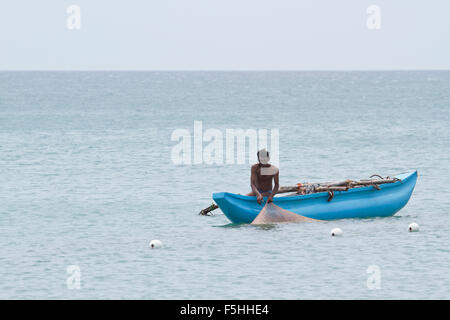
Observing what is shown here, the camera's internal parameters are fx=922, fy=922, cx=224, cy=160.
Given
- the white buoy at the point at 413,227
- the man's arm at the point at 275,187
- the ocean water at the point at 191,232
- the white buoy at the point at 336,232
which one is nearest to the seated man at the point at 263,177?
the man's arm at the point at 275,187

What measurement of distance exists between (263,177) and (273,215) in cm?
126

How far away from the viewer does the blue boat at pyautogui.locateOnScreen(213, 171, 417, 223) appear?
2567cm

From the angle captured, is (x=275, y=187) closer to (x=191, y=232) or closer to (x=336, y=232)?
(x=336, y=232)

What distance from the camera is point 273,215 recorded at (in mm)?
26031

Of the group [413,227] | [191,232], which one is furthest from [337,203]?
[191,232]

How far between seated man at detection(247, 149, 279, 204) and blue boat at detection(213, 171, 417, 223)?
0.28 meters

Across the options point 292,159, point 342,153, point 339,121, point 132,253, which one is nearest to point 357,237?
point 132,253

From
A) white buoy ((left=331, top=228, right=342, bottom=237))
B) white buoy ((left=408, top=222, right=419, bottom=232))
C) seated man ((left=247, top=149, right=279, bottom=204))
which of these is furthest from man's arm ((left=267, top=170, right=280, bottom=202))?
white buoy ((left=408, top=222, right=419, bottom=232))

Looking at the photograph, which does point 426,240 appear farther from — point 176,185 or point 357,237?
point 176,185

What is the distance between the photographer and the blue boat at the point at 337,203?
84.2ft

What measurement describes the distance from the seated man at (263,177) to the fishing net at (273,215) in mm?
294

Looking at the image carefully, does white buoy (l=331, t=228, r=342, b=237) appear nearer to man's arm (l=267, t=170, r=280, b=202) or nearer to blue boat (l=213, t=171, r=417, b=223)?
blue boat (l=213, t=171, r=417, b=223)

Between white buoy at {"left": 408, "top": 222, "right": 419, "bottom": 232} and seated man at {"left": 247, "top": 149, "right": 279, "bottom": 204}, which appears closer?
seated man at {"left": 247, "top": 149, "right": 279, "bottom": 204}

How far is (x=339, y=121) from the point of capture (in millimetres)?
84438
